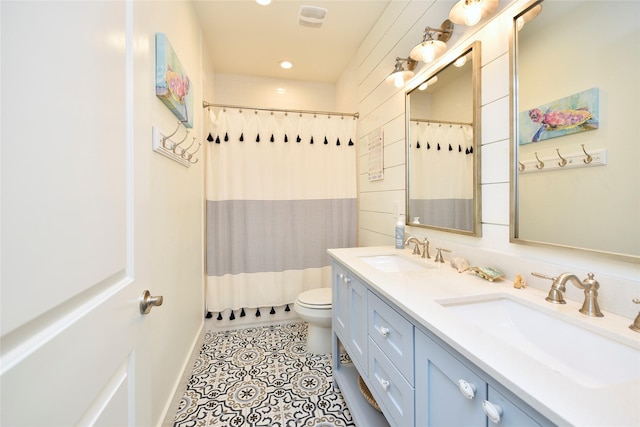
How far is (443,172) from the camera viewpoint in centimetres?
146

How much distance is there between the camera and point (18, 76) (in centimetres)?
36

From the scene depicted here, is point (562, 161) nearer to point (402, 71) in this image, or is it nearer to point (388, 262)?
point (388, 262)

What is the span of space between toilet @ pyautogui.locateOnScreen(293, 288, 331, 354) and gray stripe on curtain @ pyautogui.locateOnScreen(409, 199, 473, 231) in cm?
91

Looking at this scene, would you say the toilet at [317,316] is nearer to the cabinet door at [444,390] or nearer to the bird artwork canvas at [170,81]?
the cabinet door at [444,390]

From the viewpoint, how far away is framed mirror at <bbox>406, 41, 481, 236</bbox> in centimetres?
118

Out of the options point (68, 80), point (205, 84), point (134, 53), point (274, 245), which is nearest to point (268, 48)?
point (205, 84)

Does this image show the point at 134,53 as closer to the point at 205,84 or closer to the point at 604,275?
the point at 604,275

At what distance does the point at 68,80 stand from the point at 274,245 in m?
2.06

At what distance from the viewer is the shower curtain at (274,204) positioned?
2303 millimetres

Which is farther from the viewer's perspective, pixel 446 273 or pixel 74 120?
pixel 446 273

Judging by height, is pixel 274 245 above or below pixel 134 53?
below

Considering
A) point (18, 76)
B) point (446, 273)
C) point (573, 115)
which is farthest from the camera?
point (446, 273)

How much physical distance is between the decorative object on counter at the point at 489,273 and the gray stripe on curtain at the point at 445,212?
0.21 meters

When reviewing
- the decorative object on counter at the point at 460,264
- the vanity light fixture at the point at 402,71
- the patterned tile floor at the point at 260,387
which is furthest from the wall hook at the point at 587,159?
the patterned tile floor at the point at 260,387
